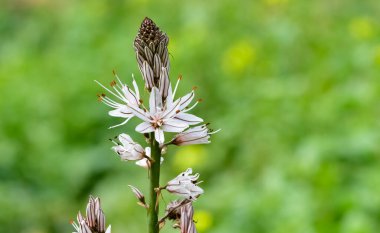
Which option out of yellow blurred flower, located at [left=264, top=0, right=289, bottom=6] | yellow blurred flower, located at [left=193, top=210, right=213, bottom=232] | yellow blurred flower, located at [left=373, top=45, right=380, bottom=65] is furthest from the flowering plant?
yellow blurred flower, located at [left=264, top=0, right=289, bottom=6]

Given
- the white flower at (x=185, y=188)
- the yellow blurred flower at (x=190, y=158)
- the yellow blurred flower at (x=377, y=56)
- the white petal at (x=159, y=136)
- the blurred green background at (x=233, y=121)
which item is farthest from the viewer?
the yellow blurred flower at (x=190, y=158)

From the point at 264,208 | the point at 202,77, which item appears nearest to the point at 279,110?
the point at 264,208

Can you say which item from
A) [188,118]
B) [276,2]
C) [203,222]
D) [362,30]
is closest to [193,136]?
[188,118]

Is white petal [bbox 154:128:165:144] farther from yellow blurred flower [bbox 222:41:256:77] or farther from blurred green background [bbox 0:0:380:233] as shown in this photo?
yellow blurred flower [bbox 222:41:256:77]

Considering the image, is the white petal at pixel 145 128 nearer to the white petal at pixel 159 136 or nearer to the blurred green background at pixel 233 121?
the white petal at pixel 159 136

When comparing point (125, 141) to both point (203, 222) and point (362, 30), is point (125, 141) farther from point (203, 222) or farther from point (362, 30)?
point (362, 30)

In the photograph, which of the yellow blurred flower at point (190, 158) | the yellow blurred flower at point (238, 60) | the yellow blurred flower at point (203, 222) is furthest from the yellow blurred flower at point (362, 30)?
the yellow blurred flower at point (203, 222)

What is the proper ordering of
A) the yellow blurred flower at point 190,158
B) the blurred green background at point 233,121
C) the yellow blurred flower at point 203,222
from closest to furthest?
the yellow blurred flower at point 203,222, the blurred green background at point 233,121, the yellow blurred flower at point 190,158
